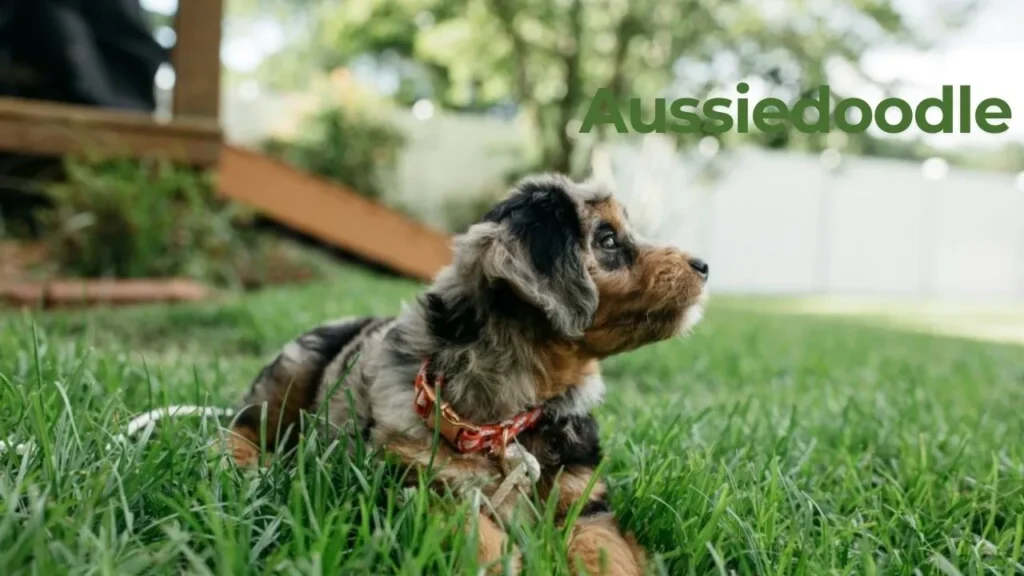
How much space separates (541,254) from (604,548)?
2.98 feet

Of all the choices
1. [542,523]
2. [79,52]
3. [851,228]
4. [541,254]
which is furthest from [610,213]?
[851,228]

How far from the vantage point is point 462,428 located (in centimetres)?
229

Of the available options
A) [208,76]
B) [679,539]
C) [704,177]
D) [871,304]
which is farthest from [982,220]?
[679,539]

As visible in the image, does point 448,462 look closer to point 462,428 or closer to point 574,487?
point 462,428

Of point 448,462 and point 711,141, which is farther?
point 711,141

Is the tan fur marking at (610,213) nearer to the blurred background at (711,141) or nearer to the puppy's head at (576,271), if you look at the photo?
the puppy's head at (576,271)

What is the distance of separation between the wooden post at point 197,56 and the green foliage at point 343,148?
19.5 ft

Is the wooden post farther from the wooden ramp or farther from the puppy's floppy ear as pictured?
the puppy's floppy ear

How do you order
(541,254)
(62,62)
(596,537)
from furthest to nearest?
(62,62)
(541,254)
(596,537)

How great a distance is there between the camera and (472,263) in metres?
2.52

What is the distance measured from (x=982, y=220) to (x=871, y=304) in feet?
31.6

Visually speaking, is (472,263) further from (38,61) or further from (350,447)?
(38,61)

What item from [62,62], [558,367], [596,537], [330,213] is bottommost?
[596,537]

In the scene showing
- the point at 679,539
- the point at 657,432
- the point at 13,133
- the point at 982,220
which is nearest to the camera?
the point at 679,539
